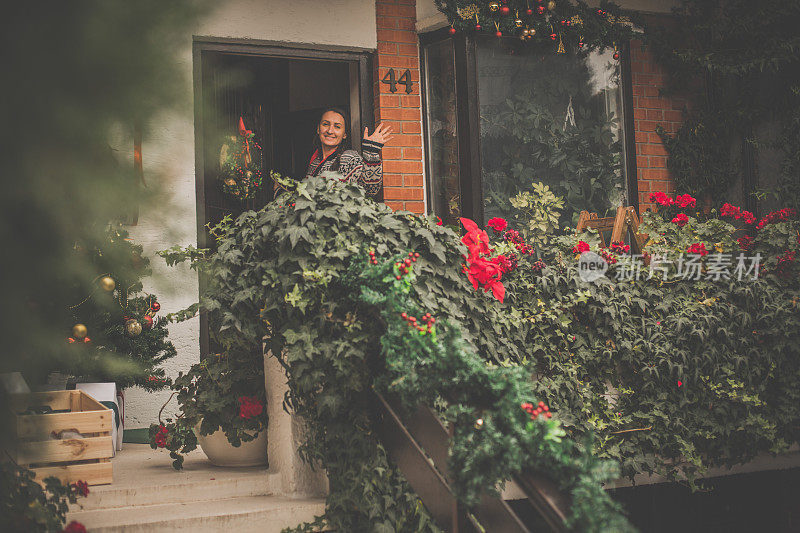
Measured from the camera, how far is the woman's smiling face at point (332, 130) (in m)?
5.25

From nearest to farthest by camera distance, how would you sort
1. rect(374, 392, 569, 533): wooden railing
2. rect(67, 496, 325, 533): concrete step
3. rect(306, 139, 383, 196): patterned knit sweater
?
rect(374, 392, 569, 533): wooden railing
rect(67, 496, 325, 533): concrete step
rect(306, 139, 383, 196): patterned knit sweater

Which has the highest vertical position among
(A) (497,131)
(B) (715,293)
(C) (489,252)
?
(A) (497,131)

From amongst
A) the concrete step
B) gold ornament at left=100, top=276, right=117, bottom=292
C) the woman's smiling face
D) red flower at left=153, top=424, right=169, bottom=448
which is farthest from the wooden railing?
the woman's smiling face

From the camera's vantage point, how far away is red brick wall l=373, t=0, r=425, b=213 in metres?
5.54

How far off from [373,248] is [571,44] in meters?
3.50

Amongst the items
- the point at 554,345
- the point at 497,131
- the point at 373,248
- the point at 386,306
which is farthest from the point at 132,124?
the point at 497,131

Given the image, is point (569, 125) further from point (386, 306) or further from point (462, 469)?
point (462, 469)

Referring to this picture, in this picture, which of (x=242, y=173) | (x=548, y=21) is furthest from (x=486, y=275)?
(x=242, y=173)

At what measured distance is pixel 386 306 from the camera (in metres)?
2.67

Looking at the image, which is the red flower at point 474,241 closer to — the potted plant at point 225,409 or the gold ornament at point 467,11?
the potted plant at point 225,409

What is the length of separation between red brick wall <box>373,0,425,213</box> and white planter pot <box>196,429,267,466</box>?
8.08 ft

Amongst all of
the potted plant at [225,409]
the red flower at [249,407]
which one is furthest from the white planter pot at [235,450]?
the red flower at [249,407]

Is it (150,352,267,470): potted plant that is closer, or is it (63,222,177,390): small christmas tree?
(63,222,177,390): small christmas tree

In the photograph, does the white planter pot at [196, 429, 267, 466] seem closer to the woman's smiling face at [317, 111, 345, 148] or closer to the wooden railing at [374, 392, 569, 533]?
the wooden railing at [374, 392, 569, 533]
